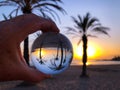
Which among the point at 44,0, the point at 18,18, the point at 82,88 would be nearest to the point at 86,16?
the point at 44,0

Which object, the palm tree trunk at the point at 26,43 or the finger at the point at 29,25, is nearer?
the finger at the point at 29,25

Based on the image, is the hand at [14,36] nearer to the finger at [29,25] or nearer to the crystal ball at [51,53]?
the finger at [29,25]

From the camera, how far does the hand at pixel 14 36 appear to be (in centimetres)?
555

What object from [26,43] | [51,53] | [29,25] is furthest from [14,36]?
[26,43]

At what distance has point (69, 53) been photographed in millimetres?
5426

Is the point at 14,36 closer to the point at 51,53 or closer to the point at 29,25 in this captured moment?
the point at 29,25

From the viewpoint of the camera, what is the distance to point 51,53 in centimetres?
531

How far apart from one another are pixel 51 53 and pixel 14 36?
716mm

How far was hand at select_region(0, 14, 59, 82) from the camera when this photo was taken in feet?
18.2

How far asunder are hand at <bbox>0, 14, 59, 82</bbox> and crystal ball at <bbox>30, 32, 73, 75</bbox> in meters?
0.18

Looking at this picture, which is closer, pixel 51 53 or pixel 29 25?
pixel 51 53

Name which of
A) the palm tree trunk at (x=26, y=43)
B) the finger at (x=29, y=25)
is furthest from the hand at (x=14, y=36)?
the palm tree trunk at (x=26, y=43)

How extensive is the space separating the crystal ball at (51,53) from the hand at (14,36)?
0.18 m

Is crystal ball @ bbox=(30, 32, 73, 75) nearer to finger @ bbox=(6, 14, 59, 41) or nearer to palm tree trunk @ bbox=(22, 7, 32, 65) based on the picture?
finger @ bbox=(6, 14, 59, 41)
